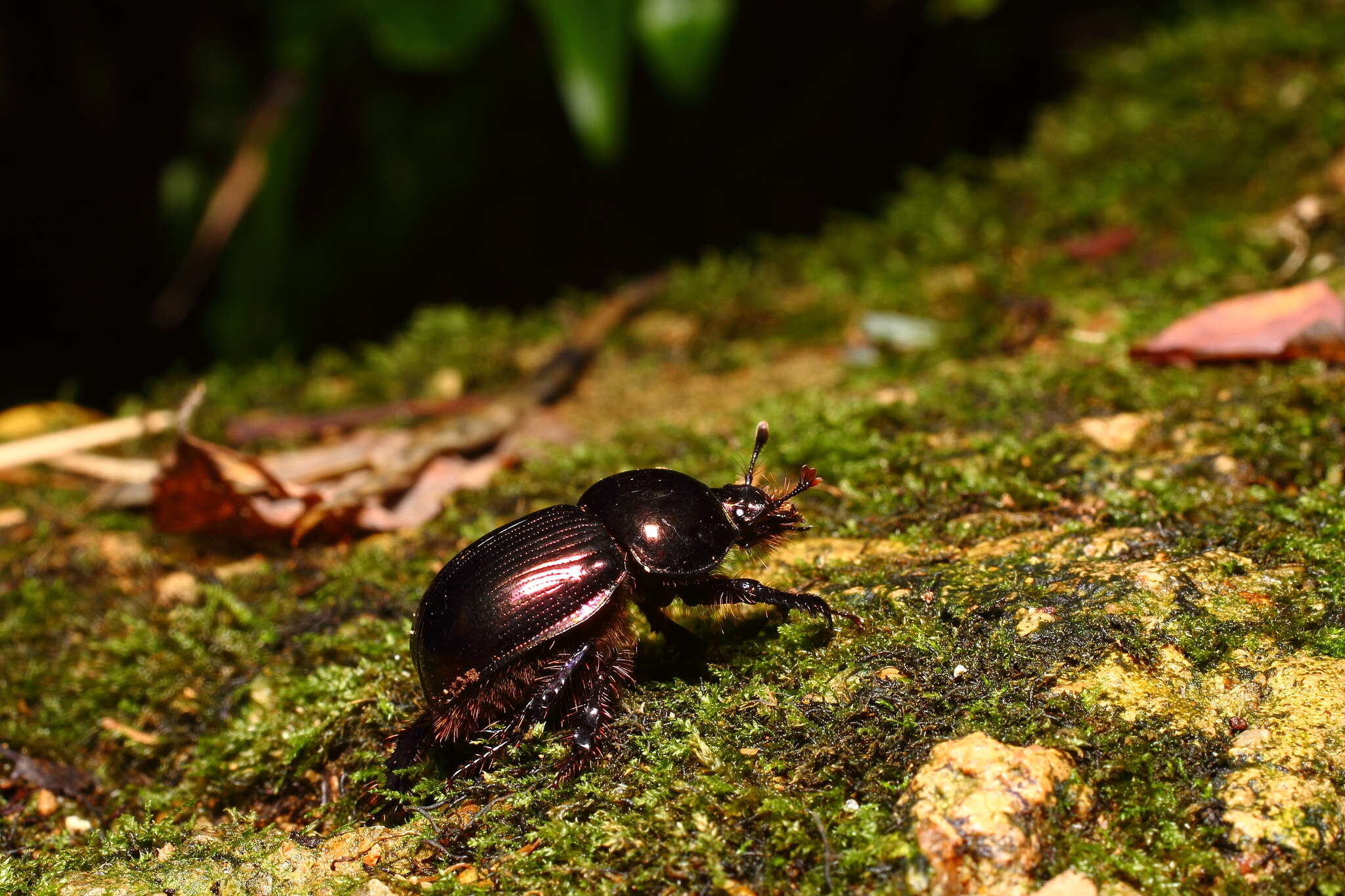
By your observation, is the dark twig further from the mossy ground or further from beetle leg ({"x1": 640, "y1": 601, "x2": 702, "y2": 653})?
beetle leg ({"x1": 640, "y1": 601, "x2": 702, "y2": 653})

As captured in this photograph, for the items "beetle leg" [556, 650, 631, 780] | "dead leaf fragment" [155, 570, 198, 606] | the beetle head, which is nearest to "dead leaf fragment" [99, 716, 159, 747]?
"dead leaf fragment" [155, 570, 198, 606]

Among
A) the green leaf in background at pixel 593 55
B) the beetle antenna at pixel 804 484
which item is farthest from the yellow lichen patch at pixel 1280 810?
the green leaf in background at pixel 593 55

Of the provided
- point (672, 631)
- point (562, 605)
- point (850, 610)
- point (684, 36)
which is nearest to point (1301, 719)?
point (850, 610)

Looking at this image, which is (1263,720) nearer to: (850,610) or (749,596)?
(850,610)

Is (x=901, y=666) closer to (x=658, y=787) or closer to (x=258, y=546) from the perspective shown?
(x=658, y=787)

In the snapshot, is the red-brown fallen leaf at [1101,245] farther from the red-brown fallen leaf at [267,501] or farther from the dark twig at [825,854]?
the dark twig at [825,854]

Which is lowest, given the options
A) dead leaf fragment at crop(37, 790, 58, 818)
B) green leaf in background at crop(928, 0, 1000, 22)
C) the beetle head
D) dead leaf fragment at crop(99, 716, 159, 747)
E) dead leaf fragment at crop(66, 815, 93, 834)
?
dead leaf fragment at crop(66, 815, 93, 834)
